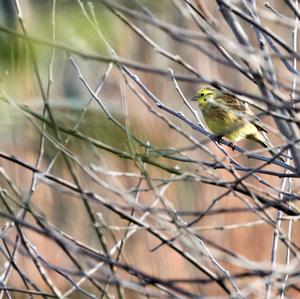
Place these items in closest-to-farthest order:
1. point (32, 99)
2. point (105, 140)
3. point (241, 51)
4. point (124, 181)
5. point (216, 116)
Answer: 1. point (241, 51)
2. point (216, 116)
3. point (32, 99)
4. point (105, 140)
5. point (124, 181)

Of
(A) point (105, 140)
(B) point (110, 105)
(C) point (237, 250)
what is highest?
(B) point (110, 105)

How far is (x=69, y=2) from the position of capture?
7.18 meters

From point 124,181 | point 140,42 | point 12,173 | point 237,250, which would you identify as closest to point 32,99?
point 12,173

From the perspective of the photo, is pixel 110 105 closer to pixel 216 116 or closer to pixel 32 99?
pixel 32 99

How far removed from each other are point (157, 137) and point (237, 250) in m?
1.29

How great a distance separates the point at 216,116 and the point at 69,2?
2.92 metres

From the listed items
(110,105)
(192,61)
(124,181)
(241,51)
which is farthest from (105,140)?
(241,51)

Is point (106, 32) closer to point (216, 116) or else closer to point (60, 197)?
point (60, 197)

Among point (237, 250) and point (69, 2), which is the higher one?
point (69, 2)

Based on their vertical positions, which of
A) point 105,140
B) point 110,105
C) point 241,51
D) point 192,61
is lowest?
→ point 241,51

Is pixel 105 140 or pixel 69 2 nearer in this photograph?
pixel 105 140

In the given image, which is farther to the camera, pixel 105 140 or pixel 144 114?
pixel 144 114

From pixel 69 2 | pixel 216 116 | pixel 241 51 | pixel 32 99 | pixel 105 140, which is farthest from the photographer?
pixel 69 2

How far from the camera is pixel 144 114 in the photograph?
686 centimetres
